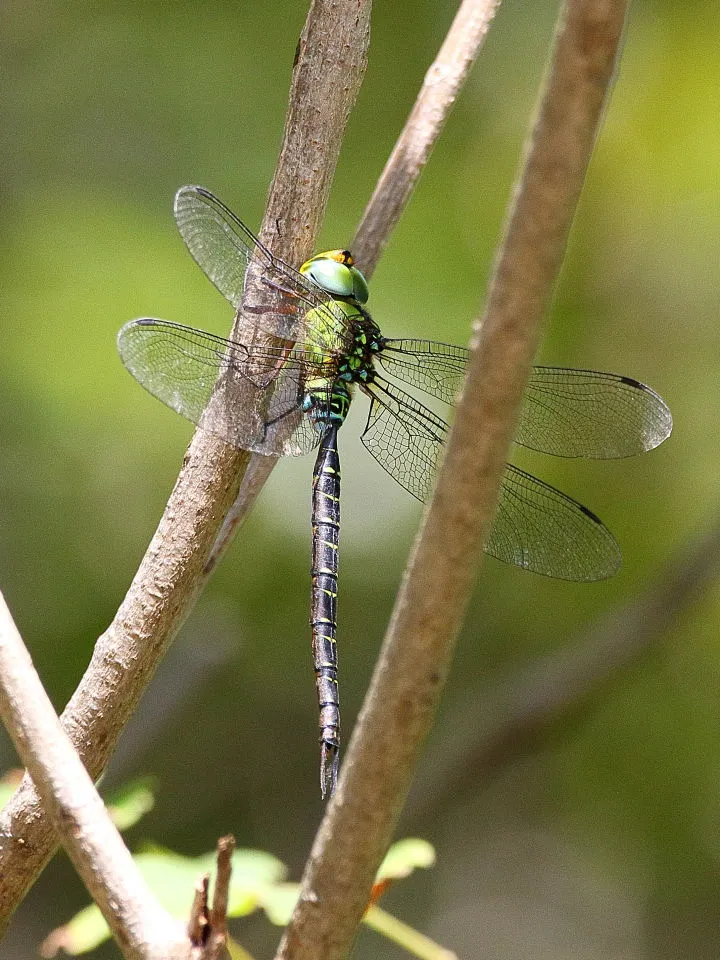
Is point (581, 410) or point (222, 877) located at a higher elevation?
point (581, 410)

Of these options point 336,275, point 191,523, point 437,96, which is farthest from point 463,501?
point 336,275

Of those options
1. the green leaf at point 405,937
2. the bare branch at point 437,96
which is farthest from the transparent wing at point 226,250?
the green leaf at point 405,937

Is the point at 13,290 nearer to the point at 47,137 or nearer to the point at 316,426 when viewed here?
the point at 47,137

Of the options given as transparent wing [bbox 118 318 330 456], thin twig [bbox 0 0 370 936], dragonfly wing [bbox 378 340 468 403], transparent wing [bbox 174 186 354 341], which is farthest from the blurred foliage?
dragonfly wing [bbox 378 340 468 403]

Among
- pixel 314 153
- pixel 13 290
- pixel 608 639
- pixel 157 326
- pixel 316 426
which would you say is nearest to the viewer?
pixel 314 153

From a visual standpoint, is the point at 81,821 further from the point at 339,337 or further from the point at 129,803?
the point at 339,337

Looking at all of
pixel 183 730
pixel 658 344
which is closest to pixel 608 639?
pixel 658 344

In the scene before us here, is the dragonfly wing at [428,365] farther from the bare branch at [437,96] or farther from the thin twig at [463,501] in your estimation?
the thin twig at [463,501]
